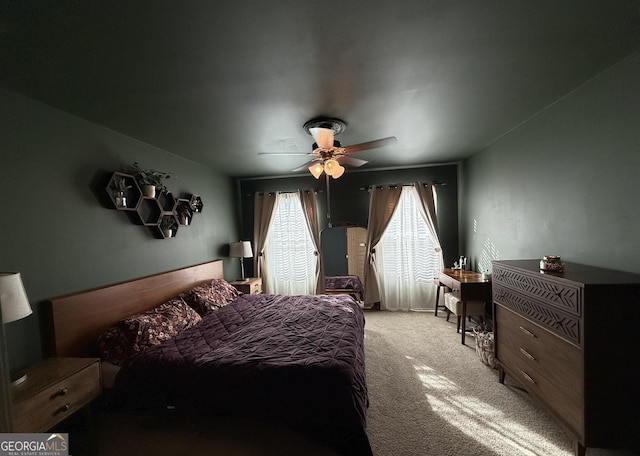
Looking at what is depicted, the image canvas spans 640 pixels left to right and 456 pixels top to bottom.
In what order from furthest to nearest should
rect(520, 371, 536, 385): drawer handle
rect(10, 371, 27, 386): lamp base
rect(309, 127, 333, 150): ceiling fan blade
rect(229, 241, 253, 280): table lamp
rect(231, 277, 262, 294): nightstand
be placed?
rect(229, 241, 253, 280): table lamp, rect(231, 277, 262, 294): nightstand, rect(309, 127, 333, 150): ceiling fan blade, rect(520, 371, 536, 385): drawer handle, rect(10, 371, 27, 386): lamp base

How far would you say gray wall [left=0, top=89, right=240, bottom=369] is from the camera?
1740 mm

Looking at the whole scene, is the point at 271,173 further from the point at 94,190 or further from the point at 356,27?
the point at 356,27

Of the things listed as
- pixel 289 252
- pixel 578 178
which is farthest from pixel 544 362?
pixel 289 252

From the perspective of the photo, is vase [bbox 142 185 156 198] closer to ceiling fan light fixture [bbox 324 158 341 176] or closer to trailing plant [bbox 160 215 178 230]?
trailing plant [bbox 160 215 178 230]

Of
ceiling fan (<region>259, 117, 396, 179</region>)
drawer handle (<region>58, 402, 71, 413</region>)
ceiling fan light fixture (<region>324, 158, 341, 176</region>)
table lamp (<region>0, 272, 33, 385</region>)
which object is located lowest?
drawer handle (<region>58, 402, 71, 413</region>)

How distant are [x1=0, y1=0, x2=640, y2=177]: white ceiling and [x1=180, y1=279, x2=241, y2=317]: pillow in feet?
6.14

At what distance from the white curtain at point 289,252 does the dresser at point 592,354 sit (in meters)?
3.35

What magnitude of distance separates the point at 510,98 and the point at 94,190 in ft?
12.2

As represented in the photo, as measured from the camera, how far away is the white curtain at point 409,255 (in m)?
4.33

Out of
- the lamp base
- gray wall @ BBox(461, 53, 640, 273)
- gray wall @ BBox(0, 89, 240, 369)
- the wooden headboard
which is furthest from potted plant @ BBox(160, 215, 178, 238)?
gray wall @ BBox(461, 53, 640, 273)

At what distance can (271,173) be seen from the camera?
4.61 metres

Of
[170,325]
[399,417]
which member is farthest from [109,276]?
[399,417]

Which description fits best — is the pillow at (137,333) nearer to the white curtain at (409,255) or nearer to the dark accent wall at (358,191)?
the dark accent wall at (358,191)

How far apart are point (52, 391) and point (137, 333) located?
585 mm
